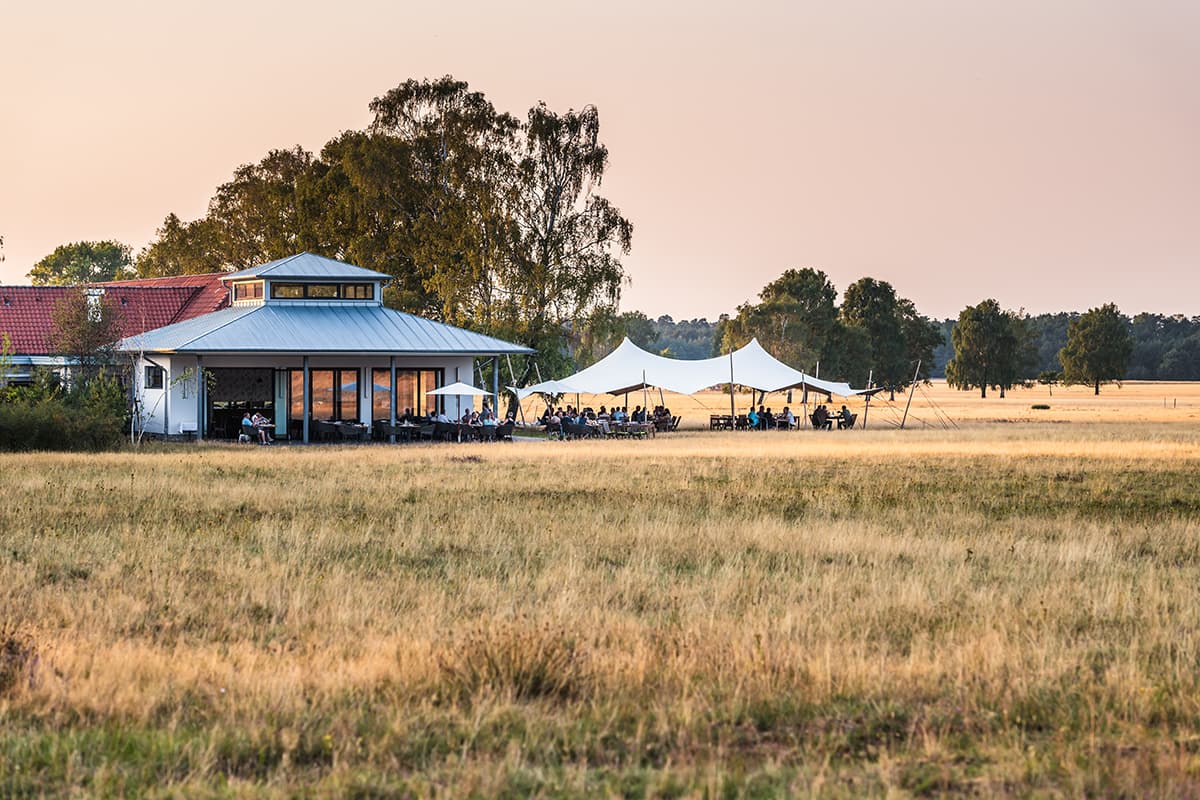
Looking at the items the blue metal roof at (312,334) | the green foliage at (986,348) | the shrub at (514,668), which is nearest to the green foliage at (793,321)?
the green foliage at (986,348)

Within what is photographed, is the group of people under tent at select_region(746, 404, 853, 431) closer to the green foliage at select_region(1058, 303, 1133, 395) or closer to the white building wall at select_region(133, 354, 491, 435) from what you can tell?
the white building wall at select_region(133, 354, 491, 435)

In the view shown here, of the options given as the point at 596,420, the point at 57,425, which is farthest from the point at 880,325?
the point at 57,425

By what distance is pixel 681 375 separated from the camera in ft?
166

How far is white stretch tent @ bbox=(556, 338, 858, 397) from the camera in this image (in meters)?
49.4

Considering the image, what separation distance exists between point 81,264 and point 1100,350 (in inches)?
3105

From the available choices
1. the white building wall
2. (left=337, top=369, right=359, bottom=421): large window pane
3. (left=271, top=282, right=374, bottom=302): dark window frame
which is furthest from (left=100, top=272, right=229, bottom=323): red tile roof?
(left=337, top=369, right=359, bottom=421): large window pane

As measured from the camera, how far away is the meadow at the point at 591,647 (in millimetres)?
7086

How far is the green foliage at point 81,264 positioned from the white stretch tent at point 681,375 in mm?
62403

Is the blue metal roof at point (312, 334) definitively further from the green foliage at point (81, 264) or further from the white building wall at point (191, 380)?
the green foliage at point (81, 264)

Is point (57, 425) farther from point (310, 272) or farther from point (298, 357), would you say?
point (310, 272)

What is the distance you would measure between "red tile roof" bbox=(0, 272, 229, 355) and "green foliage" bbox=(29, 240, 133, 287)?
173 feet

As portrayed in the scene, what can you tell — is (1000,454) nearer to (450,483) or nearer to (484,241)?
(450,483)

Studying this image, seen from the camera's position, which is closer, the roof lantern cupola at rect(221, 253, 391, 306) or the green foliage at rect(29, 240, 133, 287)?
the roof lantern cupola at rect(221, 253, 391, 306)

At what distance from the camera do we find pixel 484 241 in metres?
53.8
